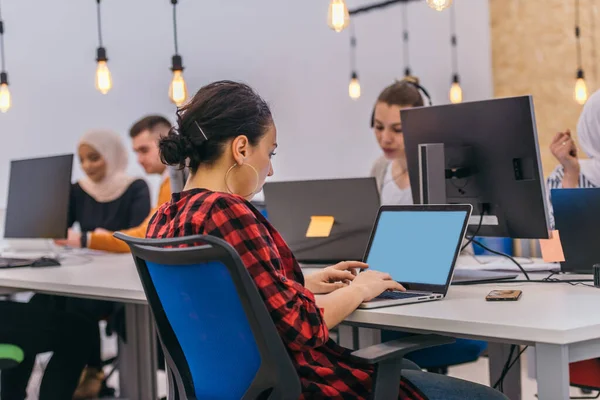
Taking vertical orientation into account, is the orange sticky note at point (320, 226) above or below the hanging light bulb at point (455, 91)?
below

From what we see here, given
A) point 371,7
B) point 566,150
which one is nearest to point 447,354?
point 566,150

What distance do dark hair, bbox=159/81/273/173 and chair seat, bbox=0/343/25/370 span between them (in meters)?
1.13

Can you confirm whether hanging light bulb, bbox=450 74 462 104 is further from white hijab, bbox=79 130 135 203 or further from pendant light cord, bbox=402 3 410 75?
white hijab, bbox=79 130 135 203

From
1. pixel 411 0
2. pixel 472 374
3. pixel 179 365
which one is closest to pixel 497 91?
pixel 411 0

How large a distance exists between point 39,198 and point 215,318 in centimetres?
200

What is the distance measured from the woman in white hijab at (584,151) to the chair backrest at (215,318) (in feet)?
4.13

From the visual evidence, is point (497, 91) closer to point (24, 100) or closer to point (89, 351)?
point (24, 100)

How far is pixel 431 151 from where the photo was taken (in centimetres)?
215

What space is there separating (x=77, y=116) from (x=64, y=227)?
7.87 ft

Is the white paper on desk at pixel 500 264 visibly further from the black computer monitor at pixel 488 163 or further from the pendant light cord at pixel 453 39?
the pendant light cord at pixel 453 39

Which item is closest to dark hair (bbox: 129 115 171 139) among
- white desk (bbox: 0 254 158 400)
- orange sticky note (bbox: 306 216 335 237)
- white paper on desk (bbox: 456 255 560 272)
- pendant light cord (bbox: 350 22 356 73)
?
white desk (bbox: 0 254 158 400)

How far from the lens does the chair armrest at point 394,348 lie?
1.39m

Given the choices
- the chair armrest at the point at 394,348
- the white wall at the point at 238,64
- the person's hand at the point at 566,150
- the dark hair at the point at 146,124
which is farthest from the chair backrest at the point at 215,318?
the white wall at the point at 238,64

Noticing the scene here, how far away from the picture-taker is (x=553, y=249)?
6.95ft
